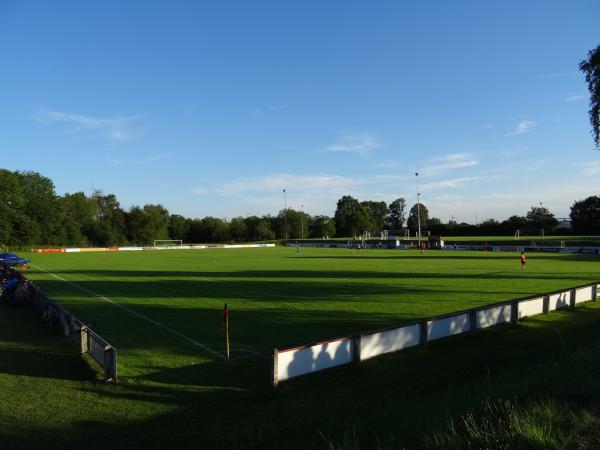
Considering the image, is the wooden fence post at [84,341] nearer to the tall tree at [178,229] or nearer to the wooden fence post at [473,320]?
the wooden fence post at [473,320]

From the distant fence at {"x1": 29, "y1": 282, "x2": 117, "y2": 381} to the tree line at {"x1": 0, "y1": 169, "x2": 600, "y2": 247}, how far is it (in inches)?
2444

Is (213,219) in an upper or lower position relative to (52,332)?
upper

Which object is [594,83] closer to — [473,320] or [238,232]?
[473,320]

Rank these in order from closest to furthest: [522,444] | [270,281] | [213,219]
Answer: [522,444]
[270,281]
[213,219]

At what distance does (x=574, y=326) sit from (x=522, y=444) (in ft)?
35.6

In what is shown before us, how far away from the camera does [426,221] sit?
156 m

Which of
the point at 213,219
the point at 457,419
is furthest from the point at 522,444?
the point at 213,219

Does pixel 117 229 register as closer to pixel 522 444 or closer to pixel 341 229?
pixel 341 229

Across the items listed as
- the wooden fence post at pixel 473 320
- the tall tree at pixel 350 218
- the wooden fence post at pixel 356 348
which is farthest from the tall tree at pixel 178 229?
the wooden fence post at pixel 356 348

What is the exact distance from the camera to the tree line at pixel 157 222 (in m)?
90.9

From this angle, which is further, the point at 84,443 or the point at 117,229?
the point at 117,229

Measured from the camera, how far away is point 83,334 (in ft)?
35.1

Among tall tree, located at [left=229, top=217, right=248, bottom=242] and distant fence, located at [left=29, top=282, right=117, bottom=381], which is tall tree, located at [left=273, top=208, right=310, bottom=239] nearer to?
tall tree, located at [left=229, top=217, right=248, bottom=242]

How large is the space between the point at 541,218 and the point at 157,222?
112 m
